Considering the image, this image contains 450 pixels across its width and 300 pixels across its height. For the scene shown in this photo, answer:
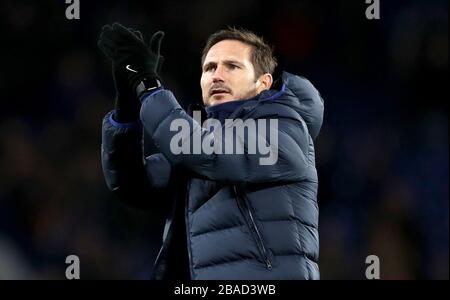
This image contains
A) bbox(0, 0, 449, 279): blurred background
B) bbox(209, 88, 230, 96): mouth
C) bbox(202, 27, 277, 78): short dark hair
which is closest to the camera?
bbox(209, 88, 230, 96): mouth

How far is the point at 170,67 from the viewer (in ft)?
16.2

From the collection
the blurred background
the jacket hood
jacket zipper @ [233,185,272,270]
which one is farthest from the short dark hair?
the blurred background

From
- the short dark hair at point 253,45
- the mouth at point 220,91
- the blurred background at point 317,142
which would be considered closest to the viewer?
the mouth at point 220,91

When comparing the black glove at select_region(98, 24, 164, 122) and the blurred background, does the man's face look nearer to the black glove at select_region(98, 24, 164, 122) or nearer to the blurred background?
the black glove at select_region(98, 24, 164, 122)

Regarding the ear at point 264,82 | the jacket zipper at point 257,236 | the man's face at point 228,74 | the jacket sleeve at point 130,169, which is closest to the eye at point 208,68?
the man's face at point 228,74

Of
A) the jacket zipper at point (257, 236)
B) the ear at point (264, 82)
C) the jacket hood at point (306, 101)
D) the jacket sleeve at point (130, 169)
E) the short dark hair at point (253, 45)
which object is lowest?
the jacket zipper at point (257, 236)

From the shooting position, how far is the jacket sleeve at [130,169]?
2.62 m

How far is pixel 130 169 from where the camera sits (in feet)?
8.65

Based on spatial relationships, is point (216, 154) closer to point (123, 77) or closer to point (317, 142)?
point (123, 77)

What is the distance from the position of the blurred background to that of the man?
1.96 m

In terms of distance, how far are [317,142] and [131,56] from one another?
2.40 meters

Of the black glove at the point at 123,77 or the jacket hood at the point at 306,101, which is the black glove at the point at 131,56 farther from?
the jacket hood at the point at 306,101

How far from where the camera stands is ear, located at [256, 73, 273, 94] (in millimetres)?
2748
